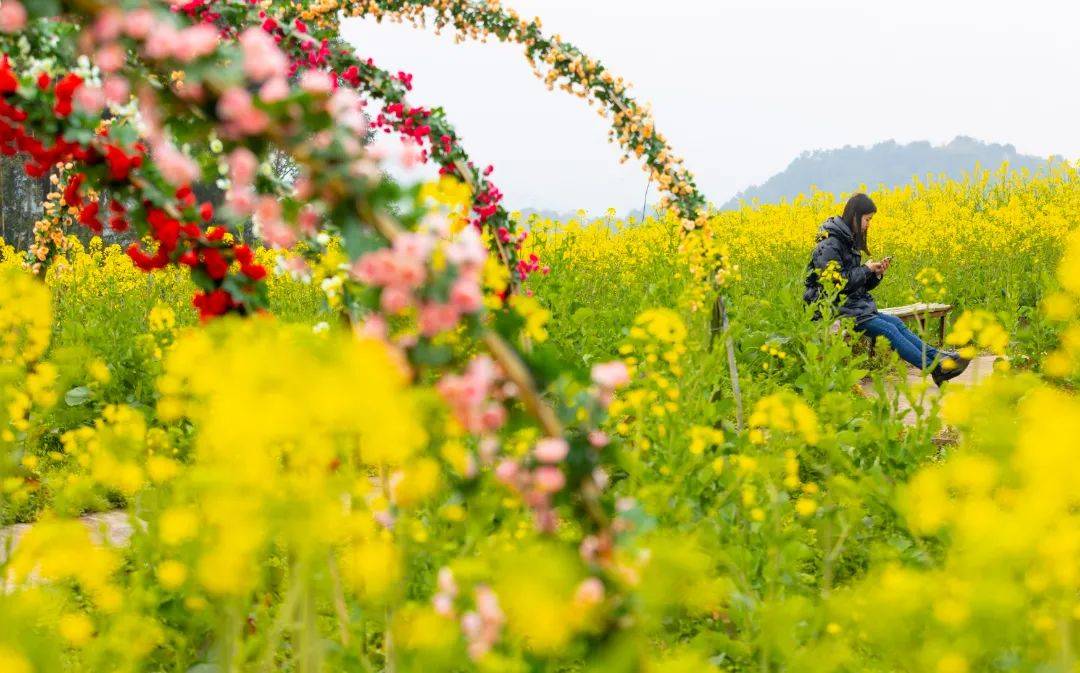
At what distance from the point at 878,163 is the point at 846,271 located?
162 meters

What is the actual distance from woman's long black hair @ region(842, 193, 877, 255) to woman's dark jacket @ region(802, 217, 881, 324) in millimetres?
85

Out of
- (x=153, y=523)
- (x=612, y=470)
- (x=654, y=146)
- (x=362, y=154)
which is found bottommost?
(x=612, y=470)

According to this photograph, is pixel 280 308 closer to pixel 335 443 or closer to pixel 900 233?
pixel 335 443

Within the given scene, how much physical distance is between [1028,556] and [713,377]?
81.7 inches

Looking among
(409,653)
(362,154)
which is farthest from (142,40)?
(409,653)

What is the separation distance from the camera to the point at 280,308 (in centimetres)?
676

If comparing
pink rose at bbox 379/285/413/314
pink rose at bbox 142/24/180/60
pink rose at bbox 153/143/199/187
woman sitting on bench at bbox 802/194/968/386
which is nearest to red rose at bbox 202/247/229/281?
pink rose at bbox 153/143/199/187

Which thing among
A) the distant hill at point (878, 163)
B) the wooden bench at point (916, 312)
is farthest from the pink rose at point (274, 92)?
the distant hill at point (878, 163)

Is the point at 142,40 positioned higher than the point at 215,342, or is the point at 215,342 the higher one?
the point at 142,40

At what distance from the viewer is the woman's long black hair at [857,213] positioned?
5.86 m

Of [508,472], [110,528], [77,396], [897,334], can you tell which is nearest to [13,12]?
[508,472]

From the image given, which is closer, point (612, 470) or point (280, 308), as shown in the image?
point (612, 470)

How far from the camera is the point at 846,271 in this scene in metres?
5.76

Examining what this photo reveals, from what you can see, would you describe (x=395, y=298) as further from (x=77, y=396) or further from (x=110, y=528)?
(x=77, y=396)
